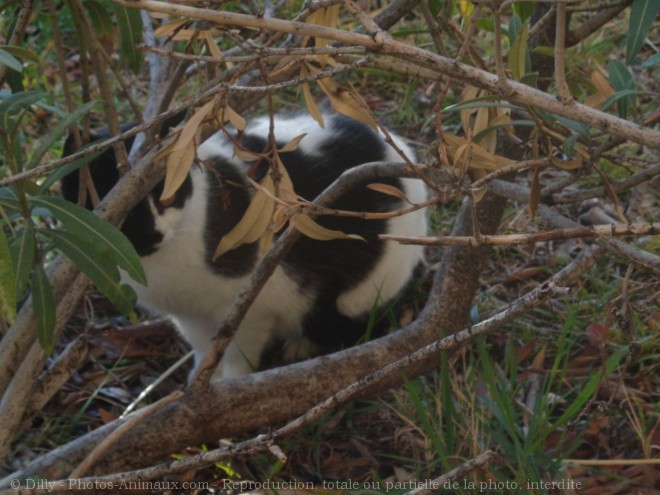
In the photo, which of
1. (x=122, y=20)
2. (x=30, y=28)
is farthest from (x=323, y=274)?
(x=30, y=28)

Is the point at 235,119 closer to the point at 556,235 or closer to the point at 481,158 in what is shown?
the point at 481,158

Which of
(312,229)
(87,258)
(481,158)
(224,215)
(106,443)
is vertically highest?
(481,158)

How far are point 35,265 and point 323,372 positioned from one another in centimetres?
80

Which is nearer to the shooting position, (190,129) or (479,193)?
(190,129)

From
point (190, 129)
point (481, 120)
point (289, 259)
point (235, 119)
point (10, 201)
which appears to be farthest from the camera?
point (289, 259)

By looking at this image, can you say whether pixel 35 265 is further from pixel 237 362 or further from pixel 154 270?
pixel 237 362

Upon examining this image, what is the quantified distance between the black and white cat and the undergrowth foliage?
0.75 feet

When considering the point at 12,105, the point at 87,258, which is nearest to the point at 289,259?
the point at 87,258

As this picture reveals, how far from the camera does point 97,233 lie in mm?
1829

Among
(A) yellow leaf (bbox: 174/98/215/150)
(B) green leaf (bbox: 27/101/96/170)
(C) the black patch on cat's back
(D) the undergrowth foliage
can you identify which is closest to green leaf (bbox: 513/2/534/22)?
(D) the undergrowth foliage

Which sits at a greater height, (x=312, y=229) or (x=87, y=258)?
(x=312, y=229)

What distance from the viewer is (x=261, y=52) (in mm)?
1344

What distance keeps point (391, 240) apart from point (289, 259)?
91 centimetres

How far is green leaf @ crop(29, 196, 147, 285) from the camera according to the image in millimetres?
1825
